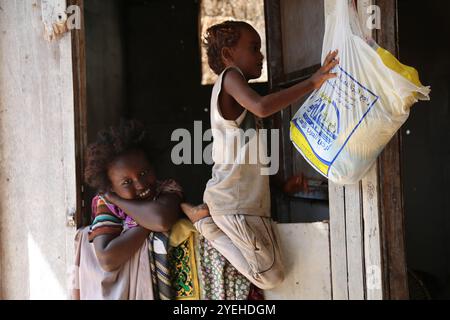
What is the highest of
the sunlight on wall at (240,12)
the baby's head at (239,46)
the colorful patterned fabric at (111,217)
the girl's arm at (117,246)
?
the sunlight on wall at (240,12)

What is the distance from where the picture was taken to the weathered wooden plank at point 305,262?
89.7 inches

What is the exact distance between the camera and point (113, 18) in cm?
493

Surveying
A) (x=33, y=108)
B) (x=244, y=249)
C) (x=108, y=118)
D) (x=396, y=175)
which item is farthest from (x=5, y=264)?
(x=108, y=118)

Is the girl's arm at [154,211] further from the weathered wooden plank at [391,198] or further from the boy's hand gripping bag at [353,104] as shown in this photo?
the weathered wooden plank at [391,198]

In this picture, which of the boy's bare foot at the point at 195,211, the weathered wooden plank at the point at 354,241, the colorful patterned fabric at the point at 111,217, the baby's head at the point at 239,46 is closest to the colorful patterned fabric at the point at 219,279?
the boy's bare foot at the point at 195,211

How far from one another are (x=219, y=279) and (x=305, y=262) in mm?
391

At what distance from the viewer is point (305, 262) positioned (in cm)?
231

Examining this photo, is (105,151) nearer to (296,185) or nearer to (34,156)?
(34,156)

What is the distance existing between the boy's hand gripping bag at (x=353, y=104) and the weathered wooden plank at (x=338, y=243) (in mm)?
175

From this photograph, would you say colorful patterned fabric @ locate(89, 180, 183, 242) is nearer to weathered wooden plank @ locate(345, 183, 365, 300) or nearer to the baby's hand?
the baby's hand

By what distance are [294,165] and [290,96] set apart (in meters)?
0.88

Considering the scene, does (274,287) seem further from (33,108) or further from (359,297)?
(33,108)

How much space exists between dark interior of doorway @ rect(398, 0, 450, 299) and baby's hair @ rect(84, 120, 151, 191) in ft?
7.45

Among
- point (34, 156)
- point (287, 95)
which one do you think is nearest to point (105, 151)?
point (34, 156)
